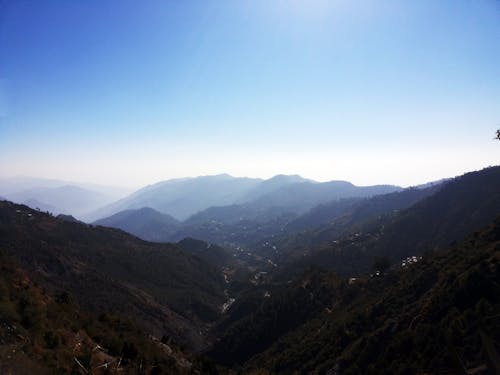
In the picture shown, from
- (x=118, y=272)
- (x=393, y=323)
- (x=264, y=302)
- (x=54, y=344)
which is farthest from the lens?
(x=118, y=272)

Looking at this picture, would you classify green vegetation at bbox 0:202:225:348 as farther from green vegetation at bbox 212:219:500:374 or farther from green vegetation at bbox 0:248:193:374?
green vegetation at bbox 0:248:193:374

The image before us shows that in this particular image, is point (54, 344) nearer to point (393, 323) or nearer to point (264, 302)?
point (393, 323)

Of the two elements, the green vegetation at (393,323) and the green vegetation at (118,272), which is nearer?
the green vegetation at (393,323)

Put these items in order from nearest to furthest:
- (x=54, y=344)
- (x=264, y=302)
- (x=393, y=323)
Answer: (x=54, y=344), (x=393, y=323), (x=264, y=302)

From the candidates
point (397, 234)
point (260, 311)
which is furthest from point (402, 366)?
point (397, 234)

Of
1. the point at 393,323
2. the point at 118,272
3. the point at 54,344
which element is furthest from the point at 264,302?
the point at 54,344

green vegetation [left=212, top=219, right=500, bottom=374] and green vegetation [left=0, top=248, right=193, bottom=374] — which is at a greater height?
green vegetation [left=0, top=248, right=193, bottom=374]

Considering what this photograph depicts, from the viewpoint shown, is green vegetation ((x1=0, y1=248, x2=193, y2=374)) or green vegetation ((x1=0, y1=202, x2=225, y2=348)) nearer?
green vegetation ((x1=0, y1=248, x2=193, y2=374))

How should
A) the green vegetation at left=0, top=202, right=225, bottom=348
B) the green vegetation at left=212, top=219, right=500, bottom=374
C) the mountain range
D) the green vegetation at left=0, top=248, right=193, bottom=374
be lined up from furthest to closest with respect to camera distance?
the green vegetation at left=0, top=202, right=225, bottom=348 < the green vegetation at left=212, top=219, right=500, bottom=374 < the mountain range < the green vegetation at left=0, top=248, right=193, bottom=374

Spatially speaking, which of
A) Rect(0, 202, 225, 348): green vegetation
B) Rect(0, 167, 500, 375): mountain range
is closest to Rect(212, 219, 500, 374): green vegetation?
Rect(0, 167, 500, 375): mountain range

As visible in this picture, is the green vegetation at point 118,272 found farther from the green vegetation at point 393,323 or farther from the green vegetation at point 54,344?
the green vegetation at point 54,344

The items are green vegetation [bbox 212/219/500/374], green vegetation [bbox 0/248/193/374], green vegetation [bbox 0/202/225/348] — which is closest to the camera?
green vegetation [bbox 0/248/193/374]

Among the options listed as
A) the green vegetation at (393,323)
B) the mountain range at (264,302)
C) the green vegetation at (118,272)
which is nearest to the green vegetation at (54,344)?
the mountain range at (264,302)
